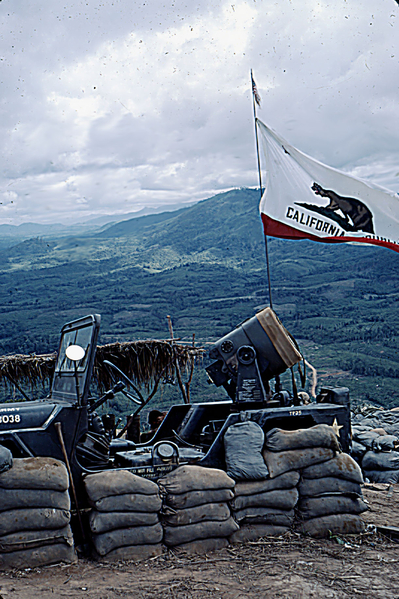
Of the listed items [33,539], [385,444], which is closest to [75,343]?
[33,539]

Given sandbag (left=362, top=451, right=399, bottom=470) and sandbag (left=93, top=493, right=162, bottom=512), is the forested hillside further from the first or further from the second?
sandbag (left=93, top=493, right=162, bottom=512)

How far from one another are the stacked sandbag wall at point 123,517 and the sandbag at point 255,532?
75 centimetres

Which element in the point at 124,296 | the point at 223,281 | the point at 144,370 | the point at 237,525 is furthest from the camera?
the point at 223,281

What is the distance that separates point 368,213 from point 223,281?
9769 centimetres

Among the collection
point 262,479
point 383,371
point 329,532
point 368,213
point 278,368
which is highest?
point 368,213

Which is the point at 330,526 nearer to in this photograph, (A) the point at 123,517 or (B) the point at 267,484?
(B) the point at 267,484

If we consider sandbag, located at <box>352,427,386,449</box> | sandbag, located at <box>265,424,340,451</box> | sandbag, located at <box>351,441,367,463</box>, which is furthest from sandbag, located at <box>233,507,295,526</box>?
sandbag, located at <box>352,427,386,449</box>

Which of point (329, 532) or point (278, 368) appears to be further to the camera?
point (278, 368)

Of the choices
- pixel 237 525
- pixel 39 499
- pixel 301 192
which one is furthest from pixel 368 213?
pixel 39 499

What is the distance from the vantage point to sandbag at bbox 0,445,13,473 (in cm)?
459

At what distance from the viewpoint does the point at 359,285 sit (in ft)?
314

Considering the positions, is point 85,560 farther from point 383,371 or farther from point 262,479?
point 383,371

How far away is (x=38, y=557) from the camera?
15.0ft

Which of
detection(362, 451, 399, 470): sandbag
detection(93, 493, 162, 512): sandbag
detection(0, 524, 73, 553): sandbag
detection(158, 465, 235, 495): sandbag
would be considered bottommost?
detection(362, 451, 399, 470): sandbag
